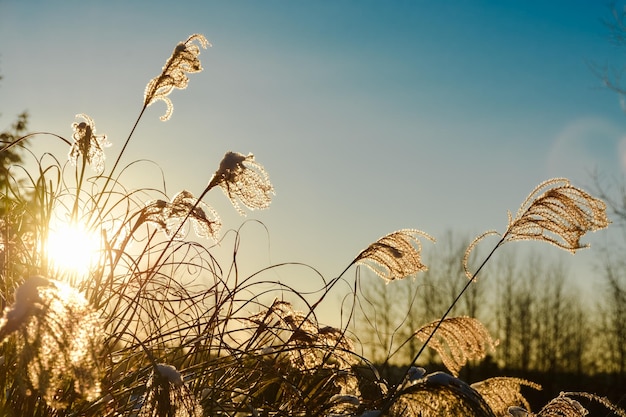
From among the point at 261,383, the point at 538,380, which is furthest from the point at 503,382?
the point at 538,380

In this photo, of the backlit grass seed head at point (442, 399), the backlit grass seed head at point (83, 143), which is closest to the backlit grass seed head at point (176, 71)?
the backlit grass seed head at point (83, 143)

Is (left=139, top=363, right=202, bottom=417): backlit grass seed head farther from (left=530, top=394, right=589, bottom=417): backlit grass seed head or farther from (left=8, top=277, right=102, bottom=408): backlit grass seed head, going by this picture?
(left=530, top=394, right=589, bottom=417): backlit grass seed head

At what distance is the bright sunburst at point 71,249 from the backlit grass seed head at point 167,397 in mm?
1484

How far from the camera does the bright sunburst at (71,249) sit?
127 inches

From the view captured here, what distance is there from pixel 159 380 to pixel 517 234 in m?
1.94

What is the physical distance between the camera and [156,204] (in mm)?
3443

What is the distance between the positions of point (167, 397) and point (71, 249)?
1670mm

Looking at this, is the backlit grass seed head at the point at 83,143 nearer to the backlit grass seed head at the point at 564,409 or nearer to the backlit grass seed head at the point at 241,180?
the backlit grass seed head at the point at 241,180

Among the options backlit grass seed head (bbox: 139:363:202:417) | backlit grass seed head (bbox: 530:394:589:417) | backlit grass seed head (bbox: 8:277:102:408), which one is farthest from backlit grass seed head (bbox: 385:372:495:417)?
backlit grass seed head (bbox: 530:394:589:417)

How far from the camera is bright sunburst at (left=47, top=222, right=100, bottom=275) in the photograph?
323 cm

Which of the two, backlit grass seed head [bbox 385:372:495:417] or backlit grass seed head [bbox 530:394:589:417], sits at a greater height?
backlit grass seed head [bbox 530:394:589:417]

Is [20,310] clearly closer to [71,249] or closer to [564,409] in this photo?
[71,249]

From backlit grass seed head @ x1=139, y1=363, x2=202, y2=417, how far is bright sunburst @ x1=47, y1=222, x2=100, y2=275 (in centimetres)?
148

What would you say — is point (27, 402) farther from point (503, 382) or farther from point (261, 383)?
point (503, 382)
